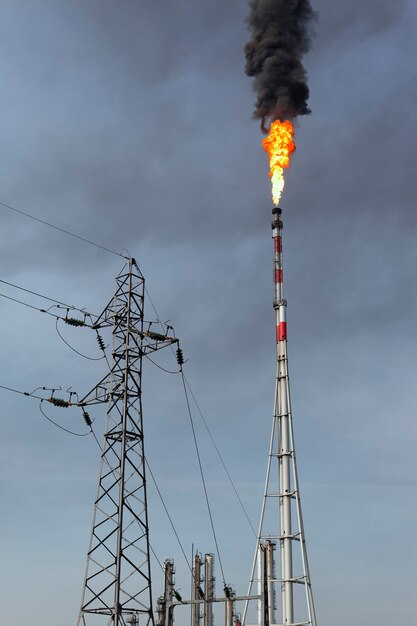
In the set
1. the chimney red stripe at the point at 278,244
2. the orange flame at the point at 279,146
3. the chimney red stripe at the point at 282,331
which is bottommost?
the chimney red stripe at the point at 282,331

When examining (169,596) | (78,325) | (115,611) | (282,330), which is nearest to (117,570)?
(115,611)

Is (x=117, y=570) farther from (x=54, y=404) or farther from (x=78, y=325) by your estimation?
(x=78, y=325)

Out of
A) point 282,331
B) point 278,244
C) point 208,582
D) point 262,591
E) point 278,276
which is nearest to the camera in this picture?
point 262,591

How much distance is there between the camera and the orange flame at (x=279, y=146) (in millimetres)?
57375

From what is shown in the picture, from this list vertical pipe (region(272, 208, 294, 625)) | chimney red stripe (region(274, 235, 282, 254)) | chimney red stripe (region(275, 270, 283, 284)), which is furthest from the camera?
chimney red stripe (region(274, 235, 282, 254))

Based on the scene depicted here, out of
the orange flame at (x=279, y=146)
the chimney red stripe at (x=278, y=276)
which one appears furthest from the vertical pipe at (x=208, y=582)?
the orange flame at (x=279, y=146)

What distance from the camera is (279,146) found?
57375 millimetres

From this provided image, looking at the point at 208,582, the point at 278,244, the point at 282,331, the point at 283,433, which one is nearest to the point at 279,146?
the point at 278,244

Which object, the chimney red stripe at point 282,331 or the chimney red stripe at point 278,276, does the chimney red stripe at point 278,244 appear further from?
the chimney red stripe at point 282,331

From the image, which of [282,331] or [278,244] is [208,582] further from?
[278,244]

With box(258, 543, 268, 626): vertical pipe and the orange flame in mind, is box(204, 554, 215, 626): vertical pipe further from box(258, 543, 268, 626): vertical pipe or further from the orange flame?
the orange flame

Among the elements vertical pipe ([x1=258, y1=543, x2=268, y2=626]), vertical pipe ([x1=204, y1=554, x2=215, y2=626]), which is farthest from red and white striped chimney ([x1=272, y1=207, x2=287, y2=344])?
vertical pipe ([x1=204, y1=554, x2=215, y2=626])

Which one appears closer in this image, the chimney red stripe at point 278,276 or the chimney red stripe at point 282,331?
the chimney red stripe at point 282,331

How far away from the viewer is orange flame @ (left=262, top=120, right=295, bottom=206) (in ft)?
188
